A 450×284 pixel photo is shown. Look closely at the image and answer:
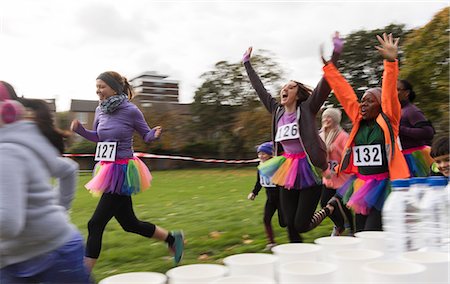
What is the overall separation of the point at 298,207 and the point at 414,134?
1.59 m

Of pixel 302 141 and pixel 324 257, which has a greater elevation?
pixel 302 141

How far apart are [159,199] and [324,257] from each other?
8.48 metres

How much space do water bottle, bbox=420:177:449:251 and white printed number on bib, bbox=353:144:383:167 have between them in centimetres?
149

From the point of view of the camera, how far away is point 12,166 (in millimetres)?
1724

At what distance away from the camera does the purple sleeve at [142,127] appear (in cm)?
409

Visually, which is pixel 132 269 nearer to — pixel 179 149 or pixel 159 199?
pixel 159 199

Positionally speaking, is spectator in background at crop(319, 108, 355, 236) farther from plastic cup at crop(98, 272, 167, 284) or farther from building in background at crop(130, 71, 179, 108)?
building in background at crop(130, 71, 179, 108)

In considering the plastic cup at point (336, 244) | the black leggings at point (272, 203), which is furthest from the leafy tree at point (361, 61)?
the plastic cup at point (336, 244)

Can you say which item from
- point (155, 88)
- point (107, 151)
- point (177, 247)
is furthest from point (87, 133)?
point (155, 88)

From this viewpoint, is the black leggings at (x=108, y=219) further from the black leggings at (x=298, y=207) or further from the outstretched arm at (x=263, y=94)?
the outstretched arm at (x=263, y=94)

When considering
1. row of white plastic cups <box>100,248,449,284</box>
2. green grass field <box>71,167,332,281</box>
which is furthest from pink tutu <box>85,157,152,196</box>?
row of white plastic cups <box>100,248,449,284</box>

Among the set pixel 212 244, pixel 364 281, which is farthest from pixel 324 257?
pixel 212 244

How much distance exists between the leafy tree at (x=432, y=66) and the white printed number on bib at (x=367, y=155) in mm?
10570

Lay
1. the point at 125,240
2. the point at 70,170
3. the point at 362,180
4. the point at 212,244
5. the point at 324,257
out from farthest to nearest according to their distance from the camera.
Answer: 1. the point at 125,240
2. the point at 212,244
3. the point at 362,180
4. the point at 70,170
5. the point at 324,257
